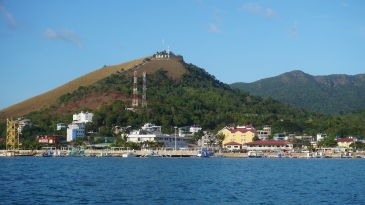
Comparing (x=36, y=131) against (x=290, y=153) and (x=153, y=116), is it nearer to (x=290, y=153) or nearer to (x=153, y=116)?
(x=153, y=116)

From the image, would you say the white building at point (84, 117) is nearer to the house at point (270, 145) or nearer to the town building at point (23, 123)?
the town building at point (23, 123)

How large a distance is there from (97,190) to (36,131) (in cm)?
10621

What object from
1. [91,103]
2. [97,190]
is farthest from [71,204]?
[91,103]

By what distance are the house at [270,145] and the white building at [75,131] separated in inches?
1600

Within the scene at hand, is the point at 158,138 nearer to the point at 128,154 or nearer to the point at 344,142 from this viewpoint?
the point at 128,154

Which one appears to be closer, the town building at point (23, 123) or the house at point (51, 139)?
the house at point (51, 139)

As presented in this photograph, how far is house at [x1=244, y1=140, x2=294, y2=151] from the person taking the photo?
125981 mm

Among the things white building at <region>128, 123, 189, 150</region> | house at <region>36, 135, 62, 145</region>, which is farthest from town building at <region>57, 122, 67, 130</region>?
white building at <region>128, 123, 189, 150</region>

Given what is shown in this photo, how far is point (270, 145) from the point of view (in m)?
127

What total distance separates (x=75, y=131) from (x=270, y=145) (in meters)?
46.4

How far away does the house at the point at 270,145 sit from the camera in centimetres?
12598

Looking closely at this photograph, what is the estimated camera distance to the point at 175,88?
19062 cm

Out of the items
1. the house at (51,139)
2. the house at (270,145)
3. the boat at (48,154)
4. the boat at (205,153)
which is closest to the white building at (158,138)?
the boat at (205,153)

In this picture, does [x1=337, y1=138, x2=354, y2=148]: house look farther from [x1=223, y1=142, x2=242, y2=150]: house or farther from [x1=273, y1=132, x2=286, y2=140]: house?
[x1=223, y1=142, x2=242, y2=150]: house
